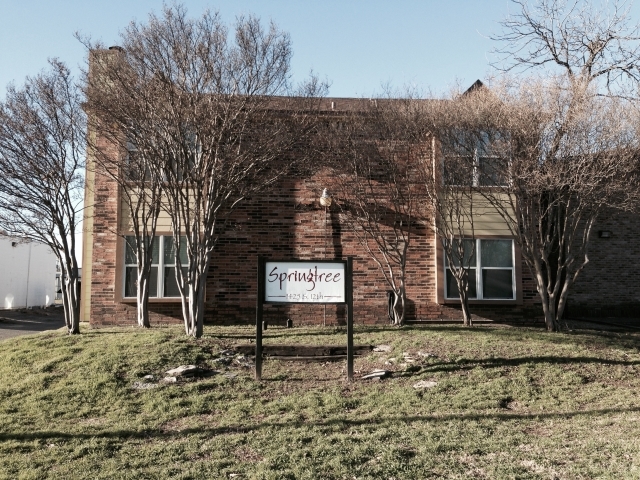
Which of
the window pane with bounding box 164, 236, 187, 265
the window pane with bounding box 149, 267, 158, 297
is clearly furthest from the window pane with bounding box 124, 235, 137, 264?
the window pane with bounding box 164, 236, 187, 265

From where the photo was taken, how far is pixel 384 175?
11906 millimetres

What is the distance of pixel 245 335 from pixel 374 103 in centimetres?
534

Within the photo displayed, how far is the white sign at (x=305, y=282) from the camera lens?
8.27 m

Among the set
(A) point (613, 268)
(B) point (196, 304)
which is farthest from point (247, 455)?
(A) point (613, 268)

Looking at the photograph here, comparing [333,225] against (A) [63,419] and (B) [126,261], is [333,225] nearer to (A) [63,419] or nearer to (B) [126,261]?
(B) [126,261]

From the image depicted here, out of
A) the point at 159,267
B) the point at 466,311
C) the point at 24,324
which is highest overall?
the point at 159,267

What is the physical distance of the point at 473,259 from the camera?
43.9 feet

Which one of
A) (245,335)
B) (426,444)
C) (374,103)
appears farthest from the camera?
(374,103)

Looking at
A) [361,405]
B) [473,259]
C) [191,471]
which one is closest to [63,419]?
[191,471]

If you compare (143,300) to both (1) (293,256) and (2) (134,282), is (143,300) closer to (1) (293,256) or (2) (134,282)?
(2) (134,282)

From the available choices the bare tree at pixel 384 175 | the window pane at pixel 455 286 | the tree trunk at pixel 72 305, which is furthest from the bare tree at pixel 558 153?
the tree trunk at pixel 72 305

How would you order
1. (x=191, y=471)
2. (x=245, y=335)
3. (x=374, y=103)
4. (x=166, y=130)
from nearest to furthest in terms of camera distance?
1. (x=191, y=471)
2. (x=166, y=130)
3. (x=245, y=335)
4. (x=374, y=103)

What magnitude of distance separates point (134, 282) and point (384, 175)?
6.26m

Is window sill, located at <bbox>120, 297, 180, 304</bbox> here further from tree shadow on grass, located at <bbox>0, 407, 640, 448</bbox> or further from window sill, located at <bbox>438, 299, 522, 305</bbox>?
tree shadow on grass, located at <bbox>0, 407, 640, 448</bbox>
